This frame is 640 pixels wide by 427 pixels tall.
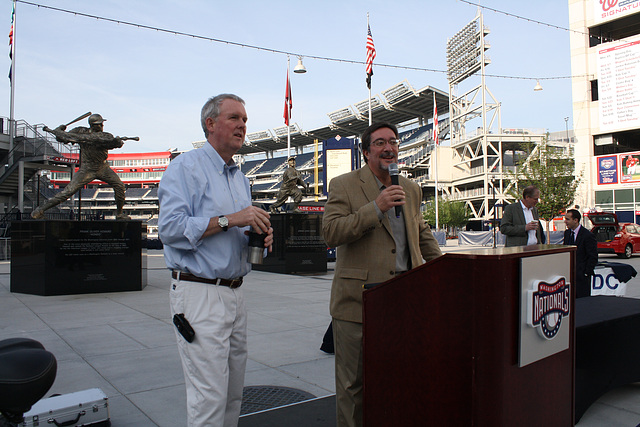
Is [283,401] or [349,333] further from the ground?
[349,333]

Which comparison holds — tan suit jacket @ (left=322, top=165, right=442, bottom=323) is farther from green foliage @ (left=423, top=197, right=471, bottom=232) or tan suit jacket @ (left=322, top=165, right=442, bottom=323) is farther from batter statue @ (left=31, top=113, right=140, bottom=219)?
green foliage @ (left=423, top=197, right=471, bottom=232)

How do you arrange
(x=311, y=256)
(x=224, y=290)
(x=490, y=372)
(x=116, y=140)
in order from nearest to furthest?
(x=490, y=372) < (x=224, y=290) < (x=116, y=140) < (x=311, y=256)

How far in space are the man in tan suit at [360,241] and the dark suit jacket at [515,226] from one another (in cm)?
415

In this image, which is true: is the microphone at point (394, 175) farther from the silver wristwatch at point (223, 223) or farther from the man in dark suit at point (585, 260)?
the man in dark suit at point (585, 260)

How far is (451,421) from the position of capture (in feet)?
5.53

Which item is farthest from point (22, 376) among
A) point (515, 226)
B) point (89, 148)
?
point (89, 148)

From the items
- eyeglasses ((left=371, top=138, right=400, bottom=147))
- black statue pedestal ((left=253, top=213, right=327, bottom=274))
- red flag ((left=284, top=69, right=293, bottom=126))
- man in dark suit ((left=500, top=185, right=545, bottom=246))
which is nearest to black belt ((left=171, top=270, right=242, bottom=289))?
eyeglasses ((left=371, top=138, right=400, bottom=147))

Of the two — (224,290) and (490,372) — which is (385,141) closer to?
(224,290)

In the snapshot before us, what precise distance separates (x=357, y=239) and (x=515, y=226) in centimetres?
464

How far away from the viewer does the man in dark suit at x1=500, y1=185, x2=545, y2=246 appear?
20.2 ft

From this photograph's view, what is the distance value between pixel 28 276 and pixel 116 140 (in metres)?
3.17

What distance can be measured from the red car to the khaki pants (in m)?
19.0

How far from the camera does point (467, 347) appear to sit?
5.35 ft

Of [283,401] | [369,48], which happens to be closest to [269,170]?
[369,48]
